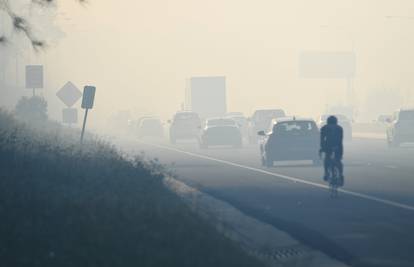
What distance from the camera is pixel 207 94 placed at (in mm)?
76750

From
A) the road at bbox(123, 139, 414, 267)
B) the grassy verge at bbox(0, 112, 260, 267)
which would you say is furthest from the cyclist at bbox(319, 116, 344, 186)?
the grassy verge at bbox(0, 112, 260, 267)

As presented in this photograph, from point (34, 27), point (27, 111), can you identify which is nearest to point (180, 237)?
point (34, 27)

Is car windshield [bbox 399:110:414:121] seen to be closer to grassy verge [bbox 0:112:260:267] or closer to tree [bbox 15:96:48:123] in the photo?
tree [bbox 15:96:48:123]

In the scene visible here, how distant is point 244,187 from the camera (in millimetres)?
26406

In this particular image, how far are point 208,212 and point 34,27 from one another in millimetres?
6189

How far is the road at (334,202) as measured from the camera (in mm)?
14889

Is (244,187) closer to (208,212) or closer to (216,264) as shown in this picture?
(208,212)

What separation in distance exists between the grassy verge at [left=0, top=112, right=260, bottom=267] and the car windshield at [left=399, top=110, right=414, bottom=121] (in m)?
33.2

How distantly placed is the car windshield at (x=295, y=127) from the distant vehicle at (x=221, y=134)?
18612mm

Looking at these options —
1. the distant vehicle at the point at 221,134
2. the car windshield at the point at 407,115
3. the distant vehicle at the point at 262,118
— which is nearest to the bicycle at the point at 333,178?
the car windshield at the point at 407,115

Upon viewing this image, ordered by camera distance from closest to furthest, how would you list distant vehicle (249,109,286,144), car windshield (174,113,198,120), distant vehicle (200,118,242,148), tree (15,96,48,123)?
tree (15,96,48,123) → distant vehicle (200,118,242,148) → distant vehicle (249,109,286,144) → car windshield (174,113,198,120)

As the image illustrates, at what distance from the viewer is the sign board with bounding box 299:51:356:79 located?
134625mm

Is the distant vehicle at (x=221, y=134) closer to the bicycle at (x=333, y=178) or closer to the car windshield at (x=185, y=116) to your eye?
the car windshield at (x=185, y=116)

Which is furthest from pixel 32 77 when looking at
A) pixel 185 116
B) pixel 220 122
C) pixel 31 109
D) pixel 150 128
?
pixel 150 128
